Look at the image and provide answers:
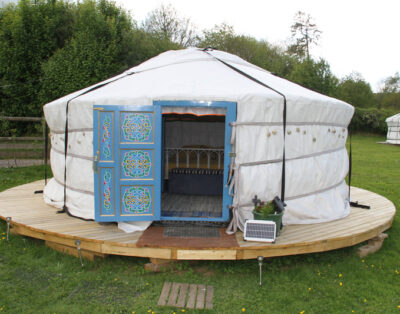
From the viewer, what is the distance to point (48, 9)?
10148mm

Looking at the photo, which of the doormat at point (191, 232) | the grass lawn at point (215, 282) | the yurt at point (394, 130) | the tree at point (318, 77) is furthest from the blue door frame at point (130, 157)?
the yurt at point (394, 130)

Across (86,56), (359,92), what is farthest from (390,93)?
(86,56)

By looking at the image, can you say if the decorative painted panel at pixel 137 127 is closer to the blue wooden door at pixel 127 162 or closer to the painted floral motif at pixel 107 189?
the blue wooden door at pixel 127 162

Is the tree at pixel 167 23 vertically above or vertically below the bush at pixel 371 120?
above

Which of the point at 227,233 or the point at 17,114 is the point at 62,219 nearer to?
the point at 227,233

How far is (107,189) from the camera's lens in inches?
123

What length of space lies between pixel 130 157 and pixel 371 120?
20.6 metres

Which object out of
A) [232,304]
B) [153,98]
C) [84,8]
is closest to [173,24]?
[84,8]

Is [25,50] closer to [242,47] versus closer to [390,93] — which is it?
[242,47]

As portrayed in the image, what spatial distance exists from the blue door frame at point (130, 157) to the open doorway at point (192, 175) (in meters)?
0.39

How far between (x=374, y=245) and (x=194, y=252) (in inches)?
86.5

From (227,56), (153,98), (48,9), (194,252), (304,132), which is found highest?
(48,9)

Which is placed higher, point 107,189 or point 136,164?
point 136,164

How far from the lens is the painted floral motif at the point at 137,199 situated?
3151mm
